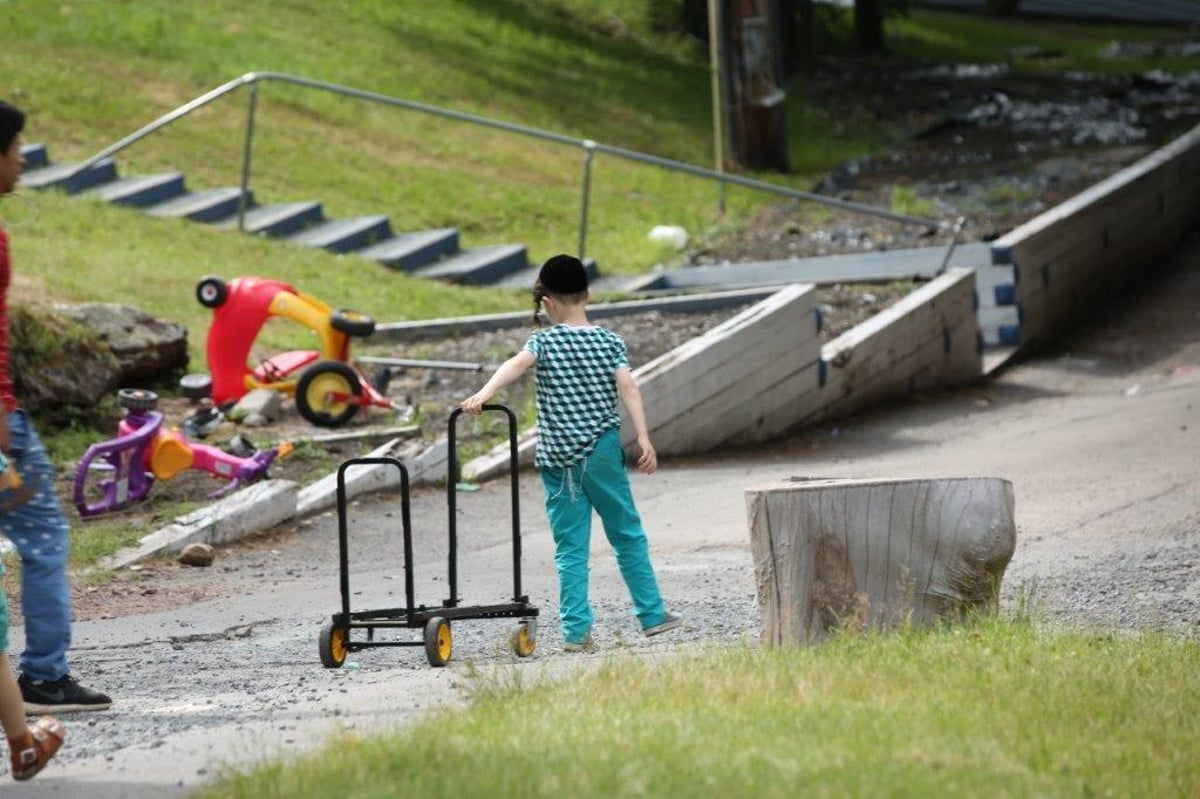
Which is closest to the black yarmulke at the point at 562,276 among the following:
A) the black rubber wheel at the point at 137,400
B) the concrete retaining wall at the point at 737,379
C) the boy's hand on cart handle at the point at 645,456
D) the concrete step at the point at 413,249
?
the boy's hand on cart handle at the point at 645,456

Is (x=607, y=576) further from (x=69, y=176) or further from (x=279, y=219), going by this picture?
(x=69, y=176)

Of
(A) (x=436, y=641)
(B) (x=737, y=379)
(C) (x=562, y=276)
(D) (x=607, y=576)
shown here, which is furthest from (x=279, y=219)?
(A) (x=436, y=641)

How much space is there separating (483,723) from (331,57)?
18.9 m

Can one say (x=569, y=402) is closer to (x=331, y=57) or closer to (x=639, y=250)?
(x=639, y=250)

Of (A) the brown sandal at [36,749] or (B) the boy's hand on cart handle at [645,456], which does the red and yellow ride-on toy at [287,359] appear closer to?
(B) the boy's hand on cart handle at [645,456]

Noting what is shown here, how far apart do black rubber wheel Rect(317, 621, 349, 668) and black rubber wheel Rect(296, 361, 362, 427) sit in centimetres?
525

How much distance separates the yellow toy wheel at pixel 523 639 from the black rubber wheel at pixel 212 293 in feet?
18.7

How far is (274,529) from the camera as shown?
10.6 meters

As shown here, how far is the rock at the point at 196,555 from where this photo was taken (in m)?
9.89

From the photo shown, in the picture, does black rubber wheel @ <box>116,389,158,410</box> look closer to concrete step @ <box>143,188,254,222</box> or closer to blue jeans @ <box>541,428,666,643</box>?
blue jeans @ <box>541,428,666,643</box>

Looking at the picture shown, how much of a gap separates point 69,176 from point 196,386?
5990 millimetres

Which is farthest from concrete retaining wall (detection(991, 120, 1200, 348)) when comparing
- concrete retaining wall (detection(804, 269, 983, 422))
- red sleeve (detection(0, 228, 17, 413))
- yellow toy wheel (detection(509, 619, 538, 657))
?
red sleeve (detection(0, 228, 17, 413))

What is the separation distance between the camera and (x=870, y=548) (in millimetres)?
6848

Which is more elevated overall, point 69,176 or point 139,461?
point 69,176
